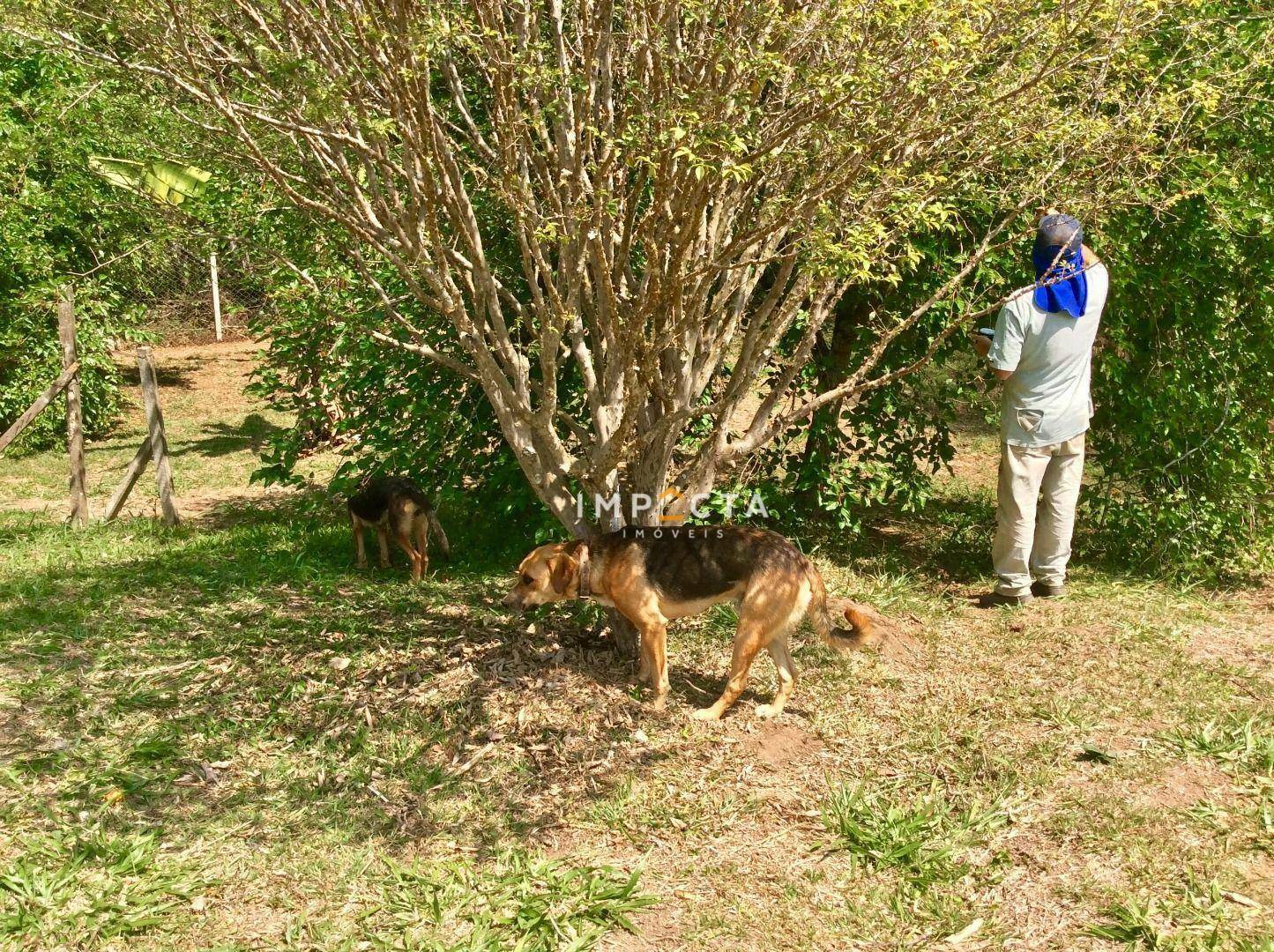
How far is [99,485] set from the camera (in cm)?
1213

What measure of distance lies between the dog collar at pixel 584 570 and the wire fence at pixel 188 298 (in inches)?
401

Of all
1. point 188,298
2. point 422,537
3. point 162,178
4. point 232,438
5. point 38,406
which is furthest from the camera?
point 188,298

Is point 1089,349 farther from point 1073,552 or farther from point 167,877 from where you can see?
point 167,877

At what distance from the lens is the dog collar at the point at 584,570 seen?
5.17 m

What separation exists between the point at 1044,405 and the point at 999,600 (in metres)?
1.32

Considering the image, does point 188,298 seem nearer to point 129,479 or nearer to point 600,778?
point 129,479

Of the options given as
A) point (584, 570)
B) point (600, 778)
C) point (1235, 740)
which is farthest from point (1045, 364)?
point (600, 778)

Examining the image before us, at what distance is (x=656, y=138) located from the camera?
13.0 ft

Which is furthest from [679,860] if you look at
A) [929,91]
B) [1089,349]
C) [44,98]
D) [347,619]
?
[44,98]

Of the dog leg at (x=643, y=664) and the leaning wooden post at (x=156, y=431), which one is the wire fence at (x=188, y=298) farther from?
the dog leg at (x=643, y=664)

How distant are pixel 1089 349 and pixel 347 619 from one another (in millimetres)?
4867

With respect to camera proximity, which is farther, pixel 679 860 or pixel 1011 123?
pixel 1011 123

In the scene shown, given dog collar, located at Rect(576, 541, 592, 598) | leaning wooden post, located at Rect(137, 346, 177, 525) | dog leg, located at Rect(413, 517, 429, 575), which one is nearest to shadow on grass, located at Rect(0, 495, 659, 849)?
dog leg, located at Rect(413, 517, 429, 575)

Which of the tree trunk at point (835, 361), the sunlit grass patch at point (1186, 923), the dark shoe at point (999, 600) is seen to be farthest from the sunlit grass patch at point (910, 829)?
the tree trunk at point (835, 361)
